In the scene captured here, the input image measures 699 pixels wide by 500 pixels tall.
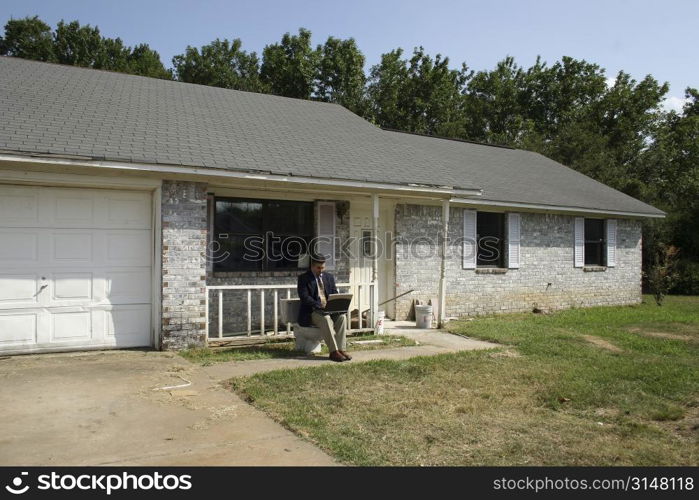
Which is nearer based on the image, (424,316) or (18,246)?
(18,246)

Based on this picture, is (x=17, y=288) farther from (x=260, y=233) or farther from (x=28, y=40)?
(x=28, y=40)

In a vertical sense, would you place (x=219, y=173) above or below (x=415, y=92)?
below

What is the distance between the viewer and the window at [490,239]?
47.9 ft

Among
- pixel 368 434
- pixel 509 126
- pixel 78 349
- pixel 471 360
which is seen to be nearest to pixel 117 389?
pixel 78 349

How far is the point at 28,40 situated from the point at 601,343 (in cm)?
3528

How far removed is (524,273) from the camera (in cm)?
1521

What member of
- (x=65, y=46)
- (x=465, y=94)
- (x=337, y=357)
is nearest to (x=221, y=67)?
(x=65, y=46)

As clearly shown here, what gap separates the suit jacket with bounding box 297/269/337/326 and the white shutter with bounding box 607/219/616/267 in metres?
12.0

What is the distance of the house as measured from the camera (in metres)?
8.32

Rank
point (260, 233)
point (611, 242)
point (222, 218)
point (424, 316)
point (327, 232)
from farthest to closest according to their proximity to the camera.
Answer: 1. point (611, 242)
2. point (424, 316)
3. point (327, 232)
4. point (260, 233)
5. point (222, 218)

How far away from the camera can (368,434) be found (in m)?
5.02

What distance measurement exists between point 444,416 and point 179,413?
2.67 m

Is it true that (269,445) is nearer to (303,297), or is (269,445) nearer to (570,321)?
(303,297)
